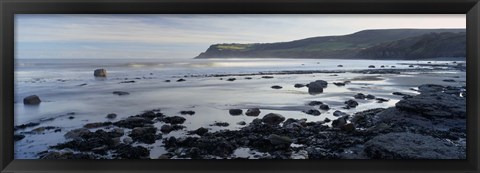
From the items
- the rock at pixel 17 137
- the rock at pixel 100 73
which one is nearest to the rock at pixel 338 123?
the rock at pixel 100 73

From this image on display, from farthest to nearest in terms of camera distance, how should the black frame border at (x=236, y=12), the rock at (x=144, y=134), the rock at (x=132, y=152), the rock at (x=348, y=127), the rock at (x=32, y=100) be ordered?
the rock at (x=348, y=127) → the rock at (x=144, y=134) → the rock at (x=132, y=152) → the rock at (x=32, y=100) → the black frame border at (x=236, y=12)

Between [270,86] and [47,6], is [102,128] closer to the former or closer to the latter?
[47,6]

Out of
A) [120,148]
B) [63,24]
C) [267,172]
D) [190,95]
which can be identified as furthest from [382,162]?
[63,24]

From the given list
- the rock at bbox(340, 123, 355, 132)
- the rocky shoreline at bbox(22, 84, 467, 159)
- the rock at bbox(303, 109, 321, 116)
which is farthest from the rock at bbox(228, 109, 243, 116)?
the rock at bbox(340, 123, 355, 132)

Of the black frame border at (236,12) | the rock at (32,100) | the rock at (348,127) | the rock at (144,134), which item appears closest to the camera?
the black frame border at (236,12)

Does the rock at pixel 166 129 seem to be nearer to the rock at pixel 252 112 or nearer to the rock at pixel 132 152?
the rock at pixel 132 152

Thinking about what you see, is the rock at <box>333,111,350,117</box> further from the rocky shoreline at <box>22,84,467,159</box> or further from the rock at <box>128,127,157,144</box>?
the rock at <box>128,127,157,144</box>

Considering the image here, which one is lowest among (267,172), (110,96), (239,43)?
(267,172)

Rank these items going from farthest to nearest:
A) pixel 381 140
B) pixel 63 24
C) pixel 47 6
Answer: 1. pixel 381 140
2. pixel 63 24
3. pixel 47 6
